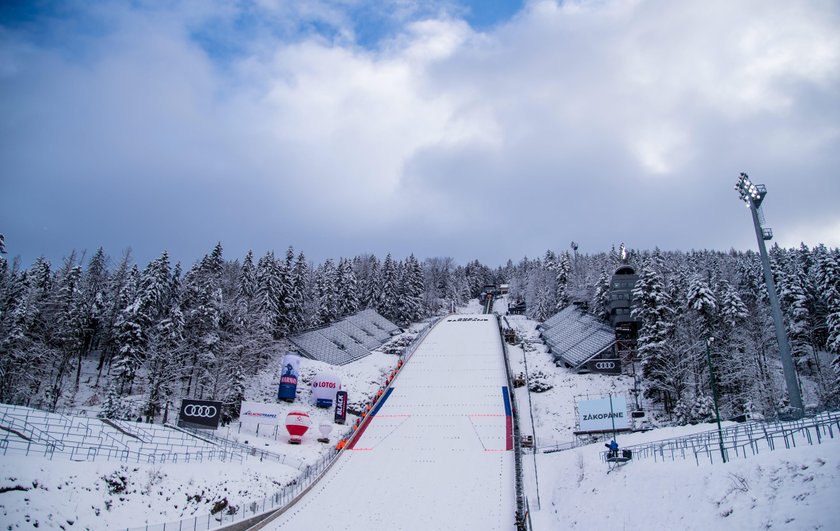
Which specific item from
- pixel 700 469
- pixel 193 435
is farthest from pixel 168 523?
pixel 700 469

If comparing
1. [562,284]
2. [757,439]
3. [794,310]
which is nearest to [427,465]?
[757,439]

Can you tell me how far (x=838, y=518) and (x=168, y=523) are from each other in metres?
22.5

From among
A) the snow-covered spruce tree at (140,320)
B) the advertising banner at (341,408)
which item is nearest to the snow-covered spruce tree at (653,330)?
the advertising banner at (341,408)

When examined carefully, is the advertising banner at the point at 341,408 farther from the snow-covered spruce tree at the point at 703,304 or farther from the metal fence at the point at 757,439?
the snow-covered spruce tree at the point at 703,304

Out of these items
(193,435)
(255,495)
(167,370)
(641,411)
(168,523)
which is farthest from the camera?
(641,411)

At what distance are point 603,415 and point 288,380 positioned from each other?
27228 mm

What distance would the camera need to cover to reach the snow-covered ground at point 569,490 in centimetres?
1207

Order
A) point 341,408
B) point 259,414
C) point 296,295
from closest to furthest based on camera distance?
point 259,414
point 341,408
point 296,295

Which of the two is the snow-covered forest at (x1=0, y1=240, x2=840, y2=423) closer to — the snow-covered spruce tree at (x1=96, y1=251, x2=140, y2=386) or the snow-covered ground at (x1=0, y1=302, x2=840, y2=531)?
the snow-covered spruce tree at (x1=96, y1=251, x2=140, y2=386)

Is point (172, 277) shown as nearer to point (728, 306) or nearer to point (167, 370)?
point (167, 370)

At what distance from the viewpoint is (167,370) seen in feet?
120

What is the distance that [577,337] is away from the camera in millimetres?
60938

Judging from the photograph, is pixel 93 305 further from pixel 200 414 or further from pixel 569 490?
pixel 569 490

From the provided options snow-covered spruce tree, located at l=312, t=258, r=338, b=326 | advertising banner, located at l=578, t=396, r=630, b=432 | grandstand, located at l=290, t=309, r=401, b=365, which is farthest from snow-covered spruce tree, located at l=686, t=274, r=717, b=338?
snow-covered spruce tree, located at l=312, t=258, r=338, b=326
